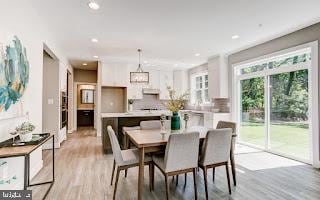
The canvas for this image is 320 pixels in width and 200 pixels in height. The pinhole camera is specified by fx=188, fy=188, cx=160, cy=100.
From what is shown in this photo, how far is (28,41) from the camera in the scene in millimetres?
2842

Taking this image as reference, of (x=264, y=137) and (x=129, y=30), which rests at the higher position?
(x=129, y=30)

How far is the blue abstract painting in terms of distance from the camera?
202cm

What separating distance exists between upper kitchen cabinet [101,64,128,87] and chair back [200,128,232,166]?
17.0ft

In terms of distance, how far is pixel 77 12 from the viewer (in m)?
A: 3.03

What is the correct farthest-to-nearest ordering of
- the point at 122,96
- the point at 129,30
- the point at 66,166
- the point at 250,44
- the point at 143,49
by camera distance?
the point at 122,96, the point at 143,49, the point at 250,44, the point at 129,30, the point at 66,166

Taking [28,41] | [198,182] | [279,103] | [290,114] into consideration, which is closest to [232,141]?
[198,182]

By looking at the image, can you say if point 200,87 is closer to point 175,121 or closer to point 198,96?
point 198,96

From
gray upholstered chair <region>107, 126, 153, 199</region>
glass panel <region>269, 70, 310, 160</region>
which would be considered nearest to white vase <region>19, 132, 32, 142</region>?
gray upholstered chair <region>107, 126, 153, 199</region>

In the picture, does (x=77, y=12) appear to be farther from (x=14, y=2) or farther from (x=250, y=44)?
(x=250, y=44)

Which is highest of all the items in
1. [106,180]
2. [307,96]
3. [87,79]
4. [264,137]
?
[87,79]

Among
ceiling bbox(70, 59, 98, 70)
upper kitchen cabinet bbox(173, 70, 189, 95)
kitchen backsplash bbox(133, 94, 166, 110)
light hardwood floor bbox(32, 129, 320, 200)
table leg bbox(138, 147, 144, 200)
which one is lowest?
light hardwood floor bbox(32, 129, 320, 200)

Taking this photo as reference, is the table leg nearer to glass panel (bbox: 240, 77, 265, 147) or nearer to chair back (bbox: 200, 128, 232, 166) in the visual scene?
chair back (bbox: 200, 128, 232, 166)

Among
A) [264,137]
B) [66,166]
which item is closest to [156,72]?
[264,137]

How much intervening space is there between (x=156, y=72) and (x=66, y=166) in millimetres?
5327
